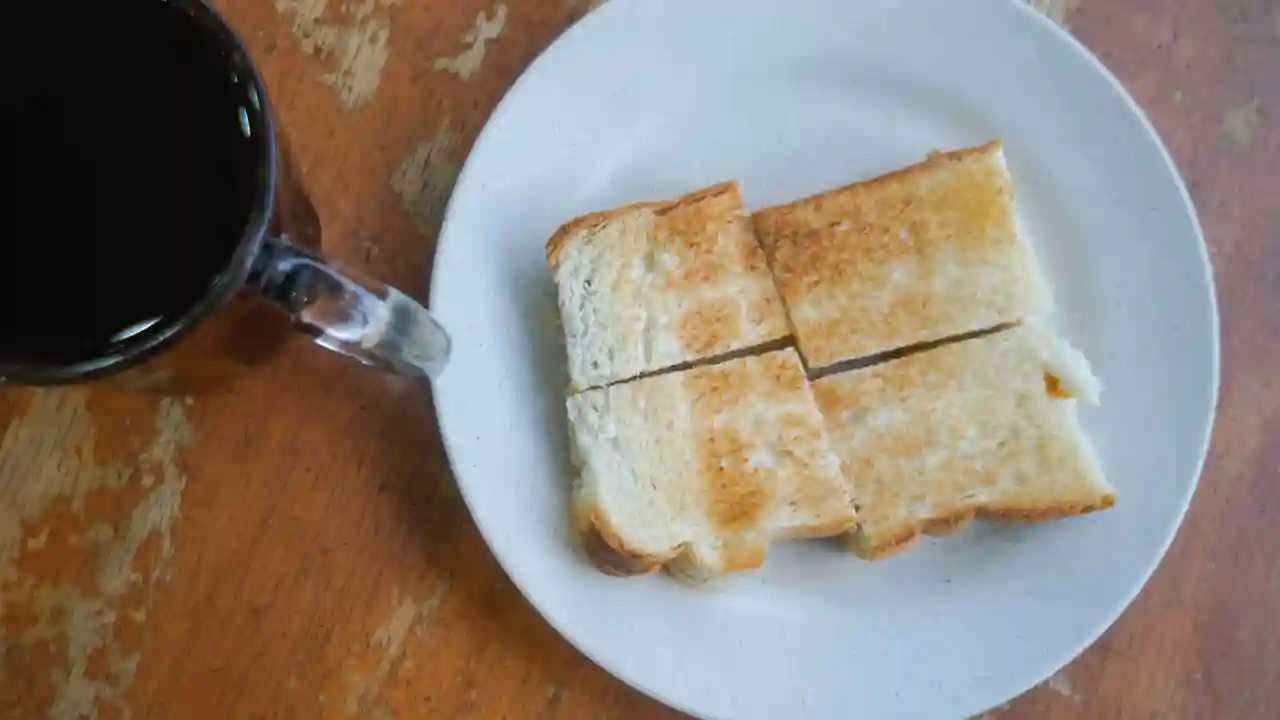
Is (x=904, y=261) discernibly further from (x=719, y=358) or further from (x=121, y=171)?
(x=121, y=171)

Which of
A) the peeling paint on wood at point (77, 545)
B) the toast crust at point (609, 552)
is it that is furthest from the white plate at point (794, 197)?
the peeling paint on wood at point (77, 545)

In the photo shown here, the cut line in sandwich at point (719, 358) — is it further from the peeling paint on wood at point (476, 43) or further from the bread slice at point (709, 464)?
the peeling paint on wood at point (476, 43)

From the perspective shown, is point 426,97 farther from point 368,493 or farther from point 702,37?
point 368,493

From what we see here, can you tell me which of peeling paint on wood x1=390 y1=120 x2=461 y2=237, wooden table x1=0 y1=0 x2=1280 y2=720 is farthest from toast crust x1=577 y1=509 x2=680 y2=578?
peeling paint on wood x1=390 y1=120 x2=461 y2=237

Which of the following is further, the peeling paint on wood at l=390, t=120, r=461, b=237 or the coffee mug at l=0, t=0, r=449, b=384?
the peeling paint on wood at l=390, t=120, r=461, b=237

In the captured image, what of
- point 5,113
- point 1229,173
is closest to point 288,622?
point 5,113

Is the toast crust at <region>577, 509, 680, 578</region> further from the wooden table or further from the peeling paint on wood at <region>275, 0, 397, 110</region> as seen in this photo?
the peeling paint on wood at <region>275, 0, 397, 110</region>
